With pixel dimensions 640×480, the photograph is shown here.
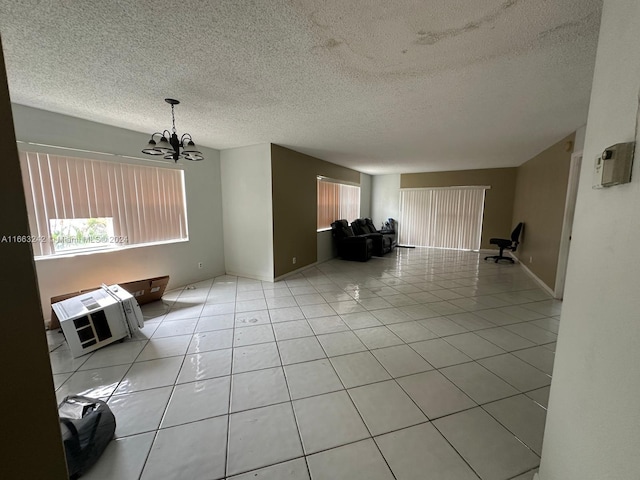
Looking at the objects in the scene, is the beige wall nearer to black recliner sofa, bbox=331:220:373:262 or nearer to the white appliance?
black recliner sofa, bbox=331:220:373:262

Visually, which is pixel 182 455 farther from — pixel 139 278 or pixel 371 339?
pixel 139 278

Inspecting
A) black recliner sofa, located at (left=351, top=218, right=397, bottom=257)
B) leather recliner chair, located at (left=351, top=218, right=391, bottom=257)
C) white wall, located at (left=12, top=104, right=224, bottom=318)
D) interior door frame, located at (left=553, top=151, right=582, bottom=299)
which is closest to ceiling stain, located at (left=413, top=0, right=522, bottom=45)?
interior door frame, located at (left=553, top=151, right=582, bottom=299)

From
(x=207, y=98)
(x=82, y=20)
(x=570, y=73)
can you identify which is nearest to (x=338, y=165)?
(x=207, y=98)

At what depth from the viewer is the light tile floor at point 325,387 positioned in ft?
4.39

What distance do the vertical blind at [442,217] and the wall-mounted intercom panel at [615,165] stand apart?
7.20m

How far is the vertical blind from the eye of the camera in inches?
284

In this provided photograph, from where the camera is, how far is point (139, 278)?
11.9ft

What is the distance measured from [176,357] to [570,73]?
404 centimetres

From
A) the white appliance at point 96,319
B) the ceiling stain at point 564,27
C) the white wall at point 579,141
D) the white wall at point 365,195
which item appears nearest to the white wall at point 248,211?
the white appliance at point 96,319

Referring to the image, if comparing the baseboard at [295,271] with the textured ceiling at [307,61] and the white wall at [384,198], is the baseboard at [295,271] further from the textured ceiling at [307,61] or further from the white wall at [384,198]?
the white wall at [384,198]

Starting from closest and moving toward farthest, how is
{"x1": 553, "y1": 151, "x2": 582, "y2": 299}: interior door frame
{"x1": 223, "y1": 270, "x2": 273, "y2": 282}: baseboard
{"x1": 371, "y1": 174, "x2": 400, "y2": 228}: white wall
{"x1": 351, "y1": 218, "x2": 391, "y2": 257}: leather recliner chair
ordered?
{"x1": 553, "y1": 151, "x2": 582, "y2": 299}: interior door frame
{"x1": 223, "y1": 270, "x2": 273, "y2": 282}: baseboard
{"x1": 351, "y1": 218, "x2": 391, "y2": 257}: leather recliner chair
{"x1": 371, "y1": 174, "x2": 400, "y2": 228}: white wall

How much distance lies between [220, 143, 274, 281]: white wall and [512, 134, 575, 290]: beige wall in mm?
4476

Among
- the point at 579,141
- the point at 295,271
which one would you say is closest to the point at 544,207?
the point at 579,141

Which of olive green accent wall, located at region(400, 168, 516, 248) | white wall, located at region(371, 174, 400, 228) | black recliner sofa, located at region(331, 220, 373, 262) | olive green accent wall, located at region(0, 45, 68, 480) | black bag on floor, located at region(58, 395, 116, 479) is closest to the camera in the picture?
olive green accent wall, located at region(0, 45, 68, 480)
